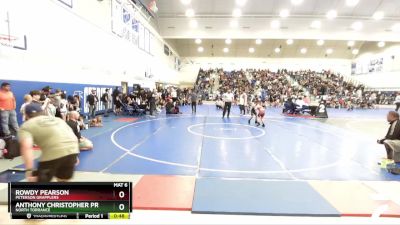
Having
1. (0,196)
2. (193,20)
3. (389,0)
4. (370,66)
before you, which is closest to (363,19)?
(389,0)

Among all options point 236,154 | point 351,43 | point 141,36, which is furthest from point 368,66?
point 236,154

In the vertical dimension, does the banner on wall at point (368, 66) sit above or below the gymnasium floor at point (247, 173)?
above

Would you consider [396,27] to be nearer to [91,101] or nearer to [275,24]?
[275,24]

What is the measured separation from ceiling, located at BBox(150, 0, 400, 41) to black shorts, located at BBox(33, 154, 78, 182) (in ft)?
71.0

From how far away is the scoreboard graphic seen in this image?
250cm

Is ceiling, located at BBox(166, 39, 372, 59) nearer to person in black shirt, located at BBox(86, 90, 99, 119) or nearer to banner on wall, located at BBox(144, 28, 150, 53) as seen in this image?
banner on wall, located at BBox(144, 28, 150, 53)

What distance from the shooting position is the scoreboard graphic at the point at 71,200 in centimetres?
250

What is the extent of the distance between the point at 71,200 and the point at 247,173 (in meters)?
3.65

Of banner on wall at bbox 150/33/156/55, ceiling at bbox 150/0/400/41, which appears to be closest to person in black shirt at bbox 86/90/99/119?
banner on wall at bbox 150/33/156/55

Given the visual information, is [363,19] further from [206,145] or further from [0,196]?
[0,196]

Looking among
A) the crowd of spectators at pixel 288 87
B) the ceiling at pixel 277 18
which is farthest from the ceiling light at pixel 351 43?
the crowd of spectators at pixel 288 87

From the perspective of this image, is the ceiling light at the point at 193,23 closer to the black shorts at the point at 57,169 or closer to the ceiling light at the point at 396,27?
the ceiling light at the point at 396,27

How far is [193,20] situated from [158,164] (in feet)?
69.4

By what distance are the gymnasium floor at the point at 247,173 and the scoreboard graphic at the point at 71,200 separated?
1307mm
